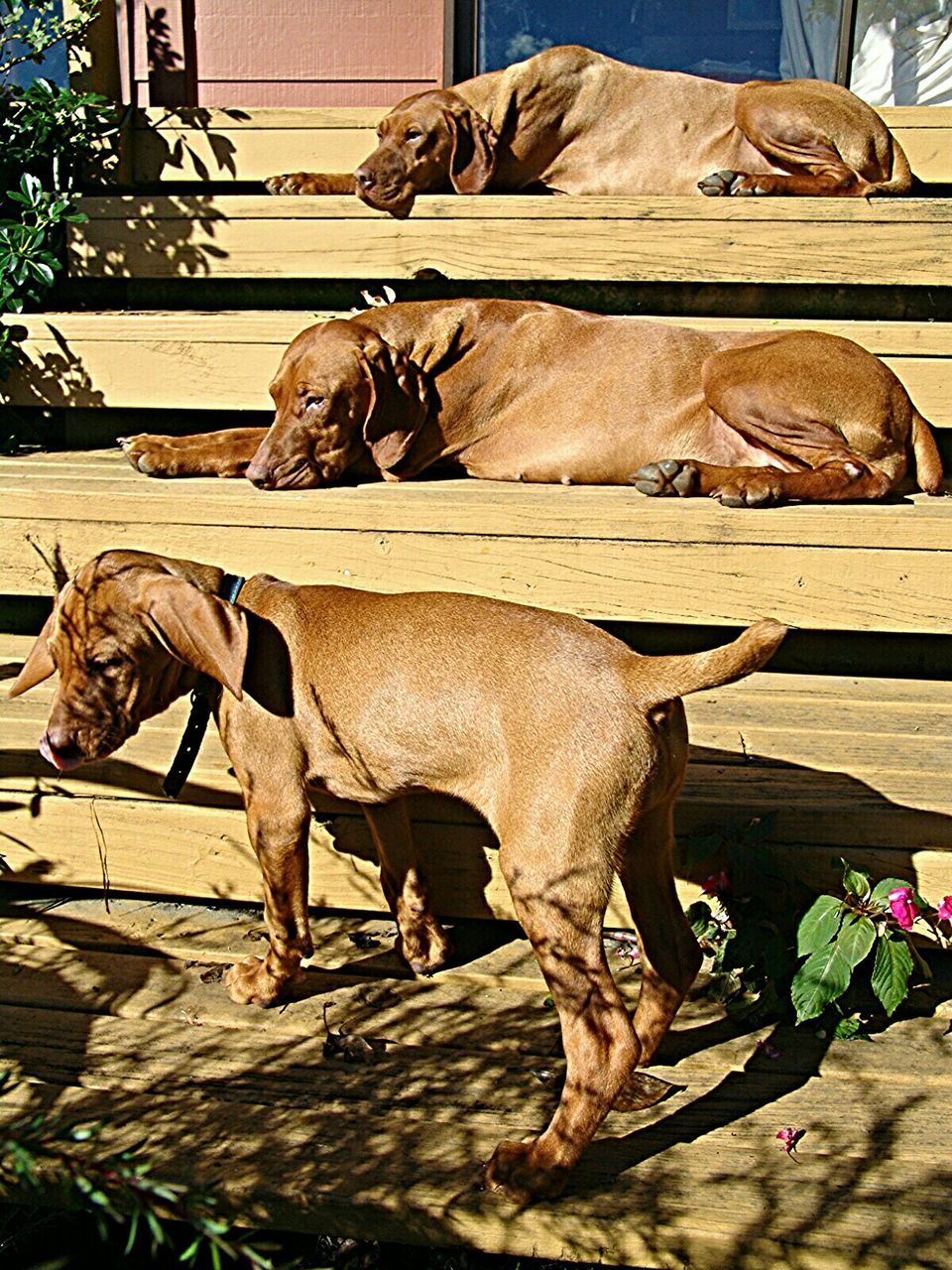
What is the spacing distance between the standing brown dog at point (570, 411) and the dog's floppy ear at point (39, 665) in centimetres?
105

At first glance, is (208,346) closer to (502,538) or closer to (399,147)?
(399,147)

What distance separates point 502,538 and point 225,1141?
5.69 ft

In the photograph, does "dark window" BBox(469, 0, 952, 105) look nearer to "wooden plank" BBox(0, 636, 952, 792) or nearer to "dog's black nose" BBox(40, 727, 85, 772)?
"wooden plank" BBox(0, 636, 952, 792)

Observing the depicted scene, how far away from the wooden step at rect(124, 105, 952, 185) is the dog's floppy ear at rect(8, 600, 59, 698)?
294 centimetres

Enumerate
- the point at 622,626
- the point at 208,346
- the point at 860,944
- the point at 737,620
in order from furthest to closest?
1. the point at 208,346
2. the point at 622,626
3. the point at 737,620
4. the point at 860,944

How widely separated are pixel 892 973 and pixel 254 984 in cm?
148

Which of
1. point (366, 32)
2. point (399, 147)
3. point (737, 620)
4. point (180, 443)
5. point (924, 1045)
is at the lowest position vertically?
point (924, 1045)

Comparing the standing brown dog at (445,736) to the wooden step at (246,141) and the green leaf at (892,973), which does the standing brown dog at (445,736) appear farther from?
the wooden step at (246,141)

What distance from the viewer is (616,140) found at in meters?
5.49

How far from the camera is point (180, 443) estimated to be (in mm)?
4391

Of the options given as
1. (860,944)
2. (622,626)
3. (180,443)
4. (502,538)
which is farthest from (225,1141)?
(180,443)

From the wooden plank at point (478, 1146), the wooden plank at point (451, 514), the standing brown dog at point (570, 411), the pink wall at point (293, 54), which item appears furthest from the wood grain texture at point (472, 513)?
the pink wall at point (293, 54)

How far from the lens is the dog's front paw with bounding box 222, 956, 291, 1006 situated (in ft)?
10.7

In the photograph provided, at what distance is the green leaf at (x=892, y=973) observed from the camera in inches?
121
